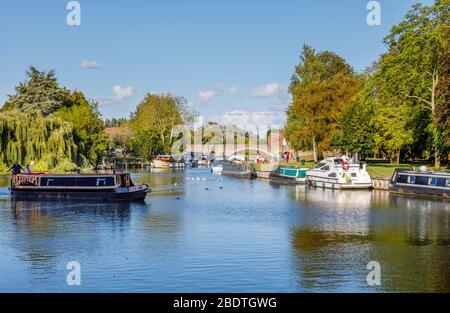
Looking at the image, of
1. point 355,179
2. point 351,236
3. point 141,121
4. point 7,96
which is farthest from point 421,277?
point 141,121

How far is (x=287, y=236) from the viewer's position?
3638 cm

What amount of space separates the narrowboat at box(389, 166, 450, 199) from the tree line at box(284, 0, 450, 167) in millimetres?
3829

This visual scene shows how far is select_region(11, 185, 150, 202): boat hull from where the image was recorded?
54125 mm

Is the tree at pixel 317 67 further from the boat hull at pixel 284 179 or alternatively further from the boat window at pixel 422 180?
the boat window at pixel 422 180

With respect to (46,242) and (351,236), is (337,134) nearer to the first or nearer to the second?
(351,236)

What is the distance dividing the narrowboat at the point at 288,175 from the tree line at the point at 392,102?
32.3 feet

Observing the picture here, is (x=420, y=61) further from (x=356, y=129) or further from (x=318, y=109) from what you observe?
(x=318, y=109)

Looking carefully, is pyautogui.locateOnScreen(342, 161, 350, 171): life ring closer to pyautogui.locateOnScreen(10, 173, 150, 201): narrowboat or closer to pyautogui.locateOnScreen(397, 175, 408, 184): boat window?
pyautogui.locateOnScreen(397, 175, 408, 184): boat window

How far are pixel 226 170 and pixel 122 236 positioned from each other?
72.8 m

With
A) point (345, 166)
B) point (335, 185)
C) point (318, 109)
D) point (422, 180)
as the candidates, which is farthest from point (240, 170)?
point (422, 180)

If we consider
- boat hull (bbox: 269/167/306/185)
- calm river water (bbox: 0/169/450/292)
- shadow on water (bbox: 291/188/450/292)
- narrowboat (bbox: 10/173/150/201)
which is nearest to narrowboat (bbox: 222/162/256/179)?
boat hull (bbox: 269/167/306/185)

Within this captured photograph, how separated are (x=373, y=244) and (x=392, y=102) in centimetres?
4983

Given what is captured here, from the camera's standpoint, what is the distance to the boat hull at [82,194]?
54125mm

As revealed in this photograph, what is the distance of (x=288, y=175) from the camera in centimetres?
8325
